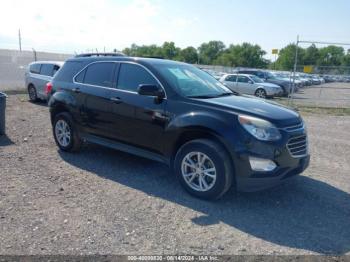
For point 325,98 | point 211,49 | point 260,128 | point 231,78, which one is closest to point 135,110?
point 260,128

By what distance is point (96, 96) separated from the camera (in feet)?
19.3

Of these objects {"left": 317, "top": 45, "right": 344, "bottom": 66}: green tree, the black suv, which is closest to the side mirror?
the black suv

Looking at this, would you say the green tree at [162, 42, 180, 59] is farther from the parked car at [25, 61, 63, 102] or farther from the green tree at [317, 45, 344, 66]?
the parked car at [25, 61, 63, 102]

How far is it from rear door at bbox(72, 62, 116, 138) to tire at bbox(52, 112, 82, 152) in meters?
0.37

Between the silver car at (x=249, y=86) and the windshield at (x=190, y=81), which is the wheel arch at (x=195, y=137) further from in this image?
the silver car at (x=249, y=86)

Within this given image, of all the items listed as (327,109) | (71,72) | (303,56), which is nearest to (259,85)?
(327,109)

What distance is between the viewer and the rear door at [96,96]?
577 centimetres

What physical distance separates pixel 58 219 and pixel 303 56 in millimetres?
47442

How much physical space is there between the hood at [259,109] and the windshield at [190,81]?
322 millimetres

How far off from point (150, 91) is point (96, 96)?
1.37 m

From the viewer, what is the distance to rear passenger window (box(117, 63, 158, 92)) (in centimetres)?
533

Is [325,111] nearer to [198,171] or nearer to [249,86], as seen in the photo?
[249,86]

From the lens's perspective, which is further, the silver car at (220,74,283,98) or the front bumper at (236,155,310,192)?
the silver car at (220,74,283,98)

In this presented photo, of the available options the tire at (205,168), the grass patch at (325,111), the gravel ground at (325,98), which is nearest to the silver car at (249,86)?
the gravel ground at (325,98)
